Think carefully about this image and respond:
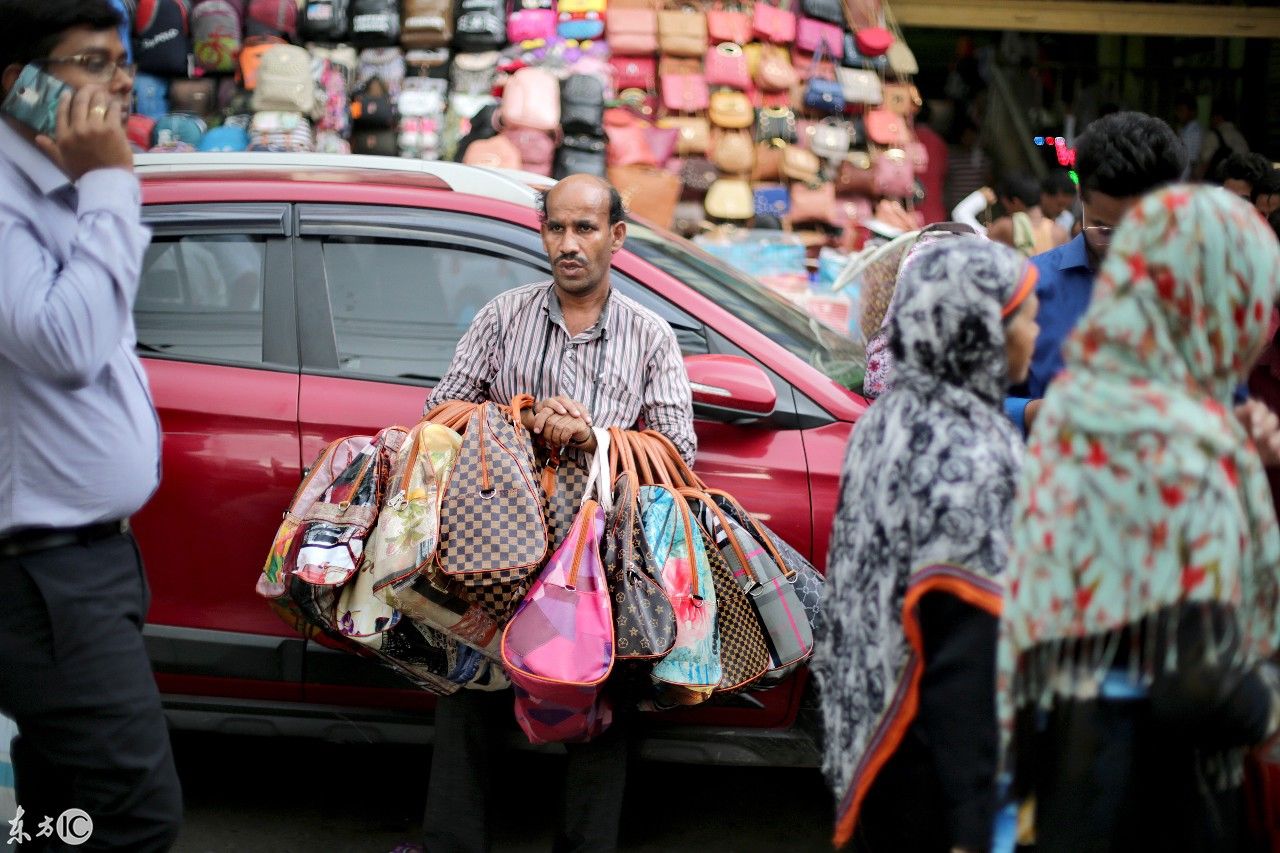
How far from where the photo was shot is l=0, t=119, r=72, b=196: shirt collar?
2229mm

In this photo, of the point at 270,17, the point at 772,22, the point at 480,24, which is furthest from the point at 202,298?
the point at 772,22

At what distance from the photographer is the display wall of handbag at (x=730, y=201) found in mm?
8695

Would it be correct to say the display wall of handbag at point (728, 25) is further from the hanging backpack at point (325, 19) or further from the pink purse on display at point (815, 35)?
the hanging backpack at point (325, 19)

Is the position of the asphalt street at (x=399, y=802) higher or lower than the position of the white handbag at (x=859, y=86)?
lower

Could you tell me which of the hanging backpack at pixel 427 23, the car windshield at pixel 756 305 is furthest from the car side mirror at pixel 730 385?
the hanging backpack at pixel 427 23

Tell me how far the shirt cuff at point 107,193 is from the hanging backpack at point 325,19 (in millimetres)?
6857

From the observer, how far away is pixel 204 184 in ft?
12.6

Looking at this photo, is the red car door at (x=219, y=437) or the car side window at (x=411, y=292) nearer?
the red car door at (x=219, y=437)

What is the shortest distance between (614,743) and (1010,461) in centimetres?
152

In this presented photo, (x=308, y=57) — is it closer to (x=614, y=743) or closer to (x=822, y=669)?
(x=614, y=743)

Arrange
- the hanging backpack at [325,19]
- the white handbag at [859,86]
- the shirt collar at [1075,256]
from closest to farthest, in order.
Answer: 1. the shirt collar at [1075,256]
2. the hanging backpack at [325,19]
3. the white handbag at [859,86]

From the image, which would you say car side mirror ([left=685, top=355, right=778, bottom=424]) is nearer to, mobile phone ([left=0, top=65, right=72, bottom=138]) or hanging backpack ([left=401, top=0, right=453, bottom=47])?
mobile phone ([left=0, top=65, right=72, bottom=138])

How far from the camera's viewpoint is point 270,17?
8.55m

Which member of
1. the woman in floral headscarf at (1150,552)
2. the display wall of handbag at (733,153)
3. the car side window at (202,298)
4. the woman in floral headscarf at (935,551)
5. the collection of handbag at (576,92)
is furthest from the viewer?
the display wall of handbag at (733,153)
